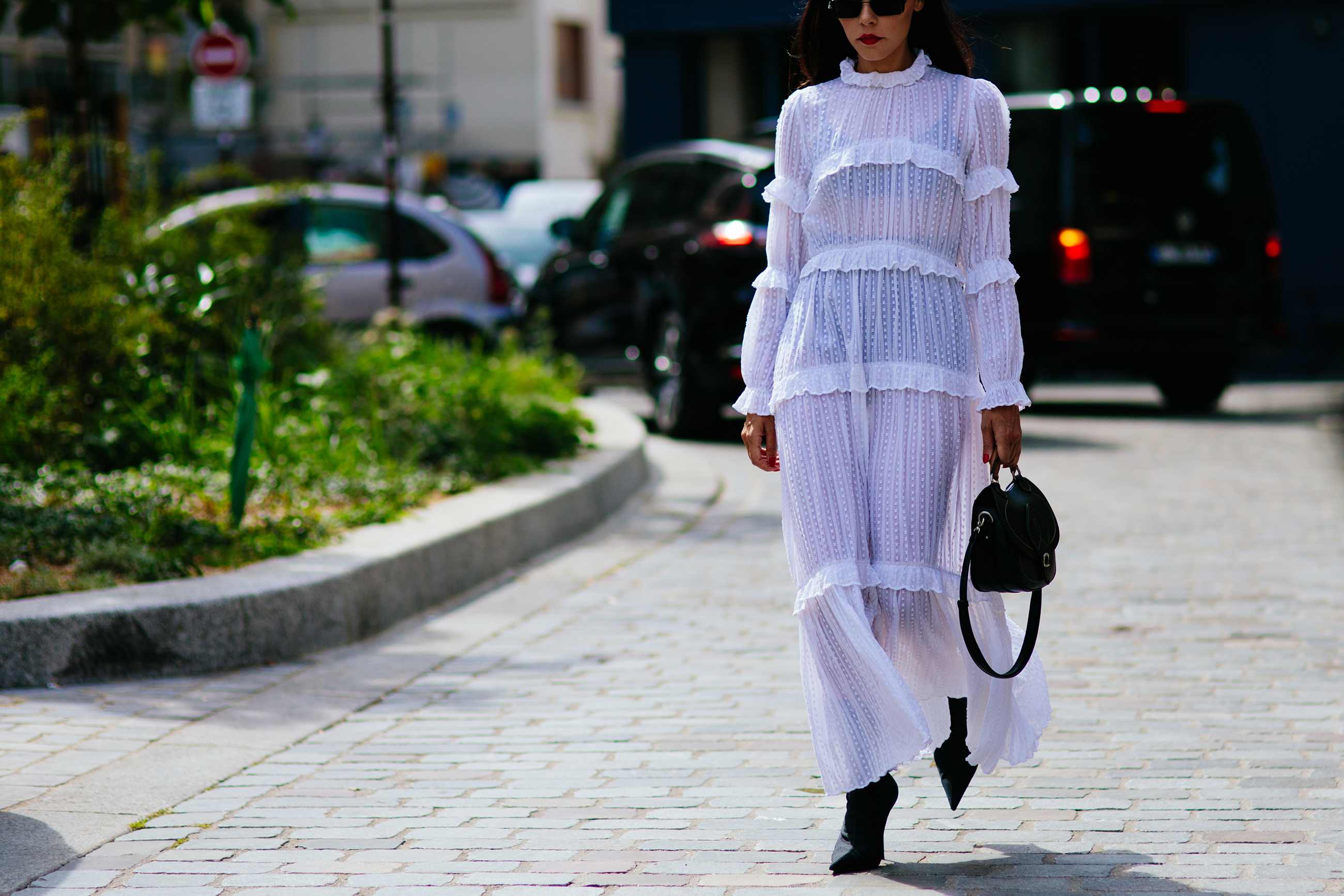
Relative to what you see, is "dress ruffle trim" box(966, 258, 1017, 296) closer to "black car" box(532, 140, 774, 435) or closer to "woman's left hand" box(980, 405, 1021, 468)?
"woman's left hand" box(980, 405, 1021, 468)

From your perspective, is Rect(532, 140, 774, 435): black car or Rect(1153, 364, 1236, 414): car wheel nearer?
Rect(532, 140, 774, 435): black car

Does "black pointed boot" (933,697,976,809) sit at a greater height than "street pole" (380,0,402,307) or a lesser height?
lesser

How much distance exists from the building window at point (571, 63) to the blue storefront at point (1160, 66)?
2351cm

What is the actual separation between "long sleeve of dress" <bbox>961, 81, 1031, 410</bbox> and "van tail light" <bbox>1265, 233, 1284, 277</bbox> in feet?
32.4

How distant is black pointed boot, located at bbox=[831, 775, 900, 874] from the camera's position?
3.65m

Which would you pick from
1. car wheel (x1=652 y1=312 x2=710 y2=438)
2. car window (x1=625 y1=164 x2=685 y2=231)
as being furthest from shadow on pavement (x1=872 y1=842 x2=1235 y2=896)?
car window (x1=625 y1=164 x2=685 y2=231)

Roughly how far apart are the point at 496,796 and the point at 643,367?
8.01 m

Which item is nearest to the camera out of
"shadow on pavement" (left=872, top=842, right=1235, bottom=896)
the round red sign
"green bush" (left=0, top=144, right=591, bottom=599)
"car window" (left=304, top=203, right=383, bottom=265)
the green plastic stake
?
"shadow on pavement" (left=872, top=842, right=1235, bottom=896)

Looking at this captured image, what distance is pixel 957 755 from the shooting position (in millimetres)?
3863

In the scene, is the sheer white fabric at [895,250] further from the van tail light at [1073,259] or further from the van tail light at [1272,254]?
the van tail light at [1272,254]

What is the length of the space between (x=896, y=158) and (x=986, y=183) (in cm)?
19

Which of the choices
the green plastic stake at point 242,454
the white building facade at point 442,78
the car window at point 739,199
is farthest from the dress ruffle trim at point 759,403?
the white building facade at point 442,78

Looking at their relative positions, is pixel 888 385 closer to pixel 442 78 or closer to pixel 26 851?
pixel 26 851

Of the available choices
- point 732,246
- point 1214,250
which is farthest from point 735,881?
point 1214,250
